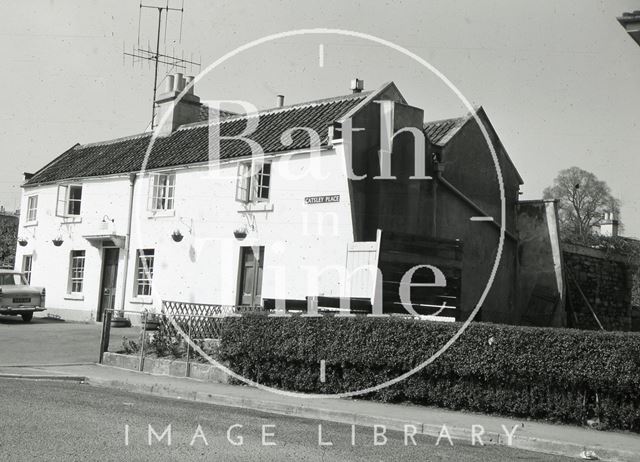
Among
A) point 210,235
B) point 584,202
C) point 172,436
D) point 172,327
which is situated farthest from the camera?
point 584,202

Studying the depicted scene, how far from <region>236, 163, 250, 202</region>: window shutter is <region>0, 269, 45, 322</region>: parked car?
8.54 m

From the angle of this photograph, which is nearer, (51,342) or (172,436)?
(172,436)

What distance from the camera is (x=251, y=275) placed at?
22.7 metres

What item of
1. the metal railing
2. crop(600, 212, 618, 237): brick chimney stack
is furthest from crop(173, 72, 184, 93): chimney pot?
crop(600, 212, 618, 237): brick chimney stack

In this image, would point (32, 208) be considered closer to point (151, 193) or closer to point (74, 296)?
point (74, 296)

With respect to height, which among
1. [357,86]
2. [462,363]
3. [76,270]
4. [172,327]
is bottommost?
[462,363]

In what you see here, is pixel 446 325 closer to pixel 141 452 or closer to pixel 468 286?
pixel 141 452

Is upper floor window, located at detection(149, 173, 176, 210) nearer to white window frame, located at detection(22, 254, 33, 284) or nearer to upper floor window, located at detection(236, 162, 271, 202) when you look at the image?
upper floor window, located at detection(236, 162, 271, 202)

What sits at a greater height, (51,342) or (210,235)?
(210,235)

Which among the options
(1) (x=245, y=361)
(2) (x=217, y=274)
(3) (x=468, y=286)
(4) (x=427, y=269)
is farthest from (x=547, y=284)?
(1) (x=245, y=361)

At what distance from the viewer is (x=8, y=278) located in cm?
2684

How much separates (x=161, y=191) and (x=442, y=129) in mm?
9438

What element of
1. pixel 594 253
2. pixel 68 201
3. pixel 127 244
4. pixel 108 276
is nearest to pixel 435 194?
pixel 594 253

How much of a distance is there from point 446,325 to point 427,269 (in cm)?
715
